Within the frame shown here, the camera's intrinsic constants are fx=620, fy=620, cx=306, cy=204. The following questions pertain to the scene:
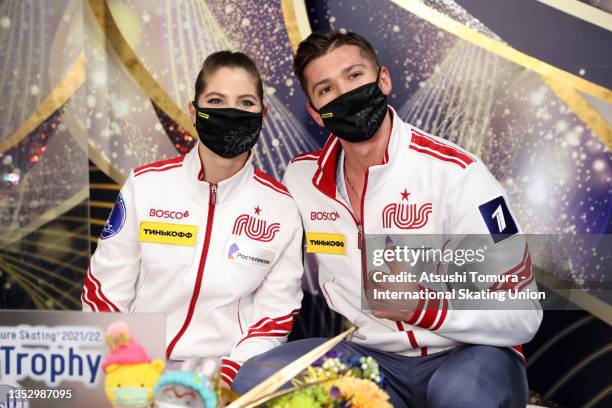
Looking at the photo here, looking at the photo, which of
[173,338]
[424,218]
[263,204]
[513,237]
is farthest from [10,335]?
[513,237]

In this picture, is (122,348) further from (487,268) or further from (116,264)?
(487,268)

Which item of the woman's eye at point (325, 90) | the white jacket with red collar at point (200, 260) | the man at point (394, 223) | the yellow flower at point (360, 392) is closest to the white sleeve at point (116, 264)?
the white jacket with red collar at point (200, 260)

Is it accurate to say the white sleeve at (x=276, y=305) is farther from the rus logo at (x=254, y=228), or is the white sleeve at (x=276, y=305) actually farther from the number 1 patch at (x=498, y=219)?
the number 1 patch at (x=498, y=219)

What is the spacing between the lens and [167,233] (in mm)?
2162

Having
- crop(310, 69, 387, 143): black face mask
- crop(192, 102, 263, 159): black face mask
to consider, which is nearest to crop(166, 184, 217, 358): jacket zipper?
crop(192, 102, 263, 159): black face mask

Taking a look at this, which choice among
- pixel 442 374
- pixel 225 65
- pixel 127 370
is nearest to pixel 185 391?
pixel 127 370

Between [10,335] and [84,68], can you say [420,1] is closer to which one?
[84,68]

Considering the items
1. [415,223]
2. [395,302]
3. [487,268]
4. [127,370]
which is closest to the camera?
[127,370]

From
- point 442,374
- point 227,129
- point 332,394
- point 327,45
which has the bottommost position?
point 442,374

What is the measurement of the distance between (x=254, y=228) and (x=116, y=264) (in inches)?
19.7

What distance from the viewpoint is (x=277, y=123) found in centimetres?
282

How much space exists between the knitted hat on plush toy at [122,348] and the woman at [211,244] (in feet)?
2.75

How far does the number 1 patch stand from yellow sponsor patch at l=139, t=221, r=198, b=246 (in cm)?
98

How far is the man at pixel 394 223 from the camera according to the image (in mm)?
1873
